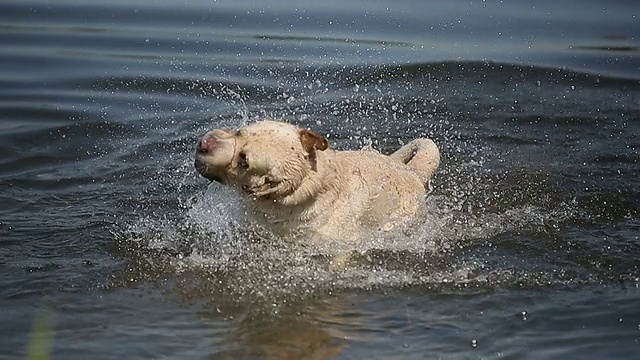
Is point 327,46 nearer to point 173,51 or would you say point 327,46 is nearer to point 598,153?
point 173,51

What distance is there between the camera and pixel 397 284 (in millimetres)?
7641

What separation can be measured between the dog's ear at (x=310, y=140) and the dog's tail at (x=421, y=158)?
1.87 m

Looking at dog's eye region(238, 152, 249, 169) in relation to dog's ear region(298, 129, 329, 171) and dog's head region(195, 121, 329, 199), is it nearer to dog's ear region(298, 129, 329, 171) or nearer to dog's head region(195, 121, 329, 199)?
dog's head region(195, 121, 329, 199)

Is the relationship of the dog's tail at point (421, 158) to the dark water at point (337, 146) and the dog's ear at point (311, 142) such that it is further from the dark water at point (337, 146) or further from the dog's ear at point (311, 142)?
the dog's ear at point (311, 142)

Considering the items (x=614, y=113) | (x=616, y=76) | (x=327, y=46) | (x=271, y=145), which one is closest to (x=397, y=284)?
(x=271, y=145)

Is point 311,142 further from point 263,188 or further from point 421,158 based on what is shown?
point 421,158

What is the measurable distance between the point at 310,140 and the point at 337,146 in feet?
12.7

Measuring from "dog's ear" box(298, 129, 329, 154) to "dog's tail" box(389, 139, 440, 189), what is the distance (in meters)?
1.87

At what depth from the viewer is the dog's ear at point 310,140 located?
7234mm

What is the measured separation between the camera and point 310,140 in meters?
7.26

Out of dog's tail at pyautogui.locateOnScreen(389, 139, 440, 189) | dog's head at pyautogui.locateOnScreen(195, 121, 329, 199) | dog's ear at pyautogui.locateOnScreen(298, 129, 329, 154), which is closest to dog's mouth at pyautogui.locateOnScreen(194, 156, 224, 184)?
dog's head at pyautogui.locateOnScreen(195, 121, 329, 199)

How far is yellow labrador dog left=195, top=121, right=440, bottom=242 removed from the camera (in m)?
6.94

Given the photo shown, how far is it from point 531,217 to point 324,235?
6.91ft

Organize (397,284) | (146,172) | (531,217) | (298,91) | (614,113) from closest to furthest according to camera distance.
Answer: (397,284), (531,217), (146,172), (614,113), (298,91)
